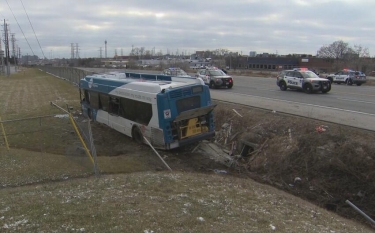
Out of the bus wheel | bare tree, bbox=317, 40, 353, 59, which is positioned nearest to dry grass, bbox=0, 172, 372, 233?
the bus wheel

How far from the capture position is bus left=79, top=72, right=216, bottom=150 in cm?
1157

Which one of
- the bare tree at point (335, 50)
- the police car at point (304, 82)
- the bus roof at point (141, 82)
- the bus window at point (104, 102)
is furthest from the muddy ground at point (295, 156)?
the bare tree at point (335, 50)

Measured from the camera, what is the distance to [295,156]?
1140cm

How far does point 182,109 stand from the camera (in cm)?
1183

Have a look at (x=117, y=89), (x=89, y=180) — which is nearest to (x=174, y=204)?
(x=89, y=180)

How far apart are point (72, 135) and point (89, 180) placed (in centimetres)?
675

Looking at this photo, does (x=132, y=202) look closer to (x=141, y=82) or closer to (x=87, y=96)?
(x=141, y=82)

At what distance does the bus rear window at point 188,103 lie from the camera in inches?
463

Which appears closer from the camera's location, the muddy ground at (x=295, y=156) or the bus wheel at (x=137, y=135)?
the muddy ground at (x=295, y=156)

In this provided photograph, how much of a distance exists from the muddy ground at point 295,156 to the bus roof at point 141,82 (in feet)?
7.47

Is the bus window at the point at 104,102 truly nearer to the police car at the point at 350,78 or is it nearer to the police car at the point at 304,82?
the police car at the point at 304,82

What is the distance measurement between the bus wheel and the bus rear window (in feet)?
7.02

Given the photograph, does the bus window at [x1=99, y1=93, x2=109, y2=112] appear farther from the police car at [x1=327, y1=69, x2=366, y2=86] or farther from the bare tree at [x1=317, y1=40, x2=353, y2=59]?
the bare tree at [x1=317, y1=40, x2=353, y2=59]

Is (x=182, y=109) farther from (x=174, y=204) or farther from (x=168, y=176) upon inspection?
(x=174, y=204)
